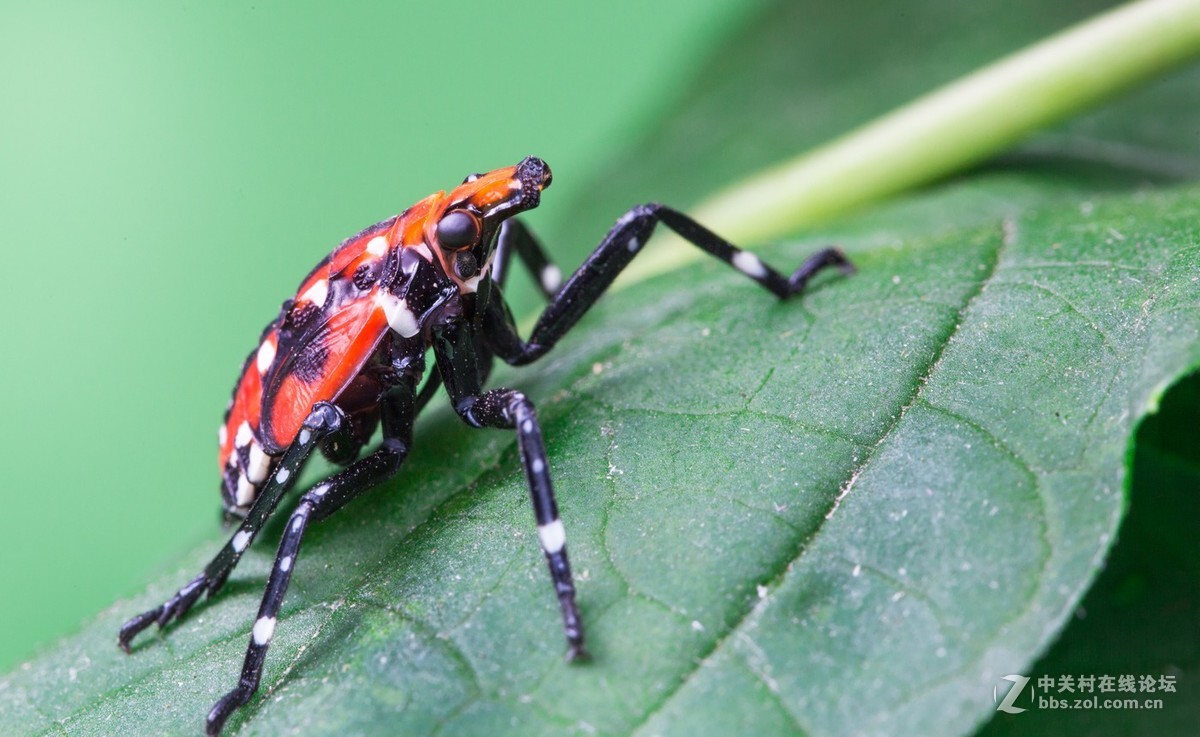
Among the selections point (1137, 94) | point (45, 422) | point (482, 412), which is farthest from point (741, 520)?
point (45, 422)

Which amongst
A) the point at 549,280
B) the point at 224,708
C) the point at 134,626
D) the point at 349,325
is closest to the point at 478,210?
the point at 349,325

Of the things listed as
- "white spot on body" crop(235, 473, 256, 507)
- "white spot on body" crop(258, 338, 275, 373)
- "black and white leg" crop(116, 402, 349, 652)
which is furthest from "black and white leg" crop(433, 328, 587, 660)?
"white spot on body" crop(235, 473, 256, 507)

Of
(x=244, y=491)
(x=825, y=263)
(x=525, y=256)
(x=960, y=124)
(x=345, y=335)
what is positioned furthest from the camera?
(x=525, y=256)

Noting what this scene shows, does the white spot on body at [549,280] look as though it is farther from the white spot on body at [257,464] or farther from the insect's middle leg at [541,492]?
the white spot on body at [257,464]

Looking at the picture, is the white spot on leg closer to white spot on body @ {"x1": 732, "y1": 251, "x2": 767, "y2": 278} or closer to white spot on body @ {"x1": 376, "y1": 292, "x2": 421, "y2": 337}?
white spot on body @ {"x1": 376, "y1": 292, "x2": 421, "y2": 337}

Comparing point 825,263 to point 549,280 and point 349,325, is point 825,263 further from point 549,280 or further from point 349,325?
point 349,325

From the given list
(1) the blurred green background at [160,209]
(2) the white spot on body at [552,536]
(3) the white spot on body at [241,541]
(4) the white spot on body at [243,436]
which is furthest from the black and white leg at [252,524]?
(1) the blurred green background at [160,209]
